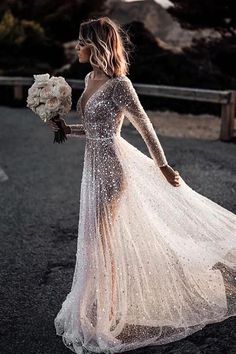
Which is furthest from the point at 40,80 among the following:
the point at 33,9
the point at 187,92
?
the point at 33,9

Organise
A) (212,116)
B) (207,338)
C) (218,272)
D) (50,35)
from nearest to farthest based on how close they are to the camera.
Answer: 1. (207,338)
2. (218,272)
3. (212,116)
4. (50,35)

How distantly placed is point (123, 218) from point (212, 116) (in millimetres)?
9533

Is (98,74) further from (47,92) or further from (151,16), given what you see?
(151,16)

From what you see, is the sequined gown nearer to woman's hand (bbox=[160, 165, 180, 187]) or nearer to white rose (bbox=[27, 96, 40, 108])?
woman's hand (bbox=[160, 165, 180, 187])

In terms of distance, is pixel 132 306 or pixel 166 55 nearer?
pixel 132 306

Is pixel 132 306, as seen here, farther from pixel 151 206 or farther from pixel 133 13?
pixel 133 13

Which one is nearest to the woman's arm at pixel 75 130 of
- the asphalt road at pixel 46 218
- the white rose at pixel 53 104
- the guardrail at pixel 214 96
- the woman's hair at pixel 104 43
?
the white rose at pixel 53 104

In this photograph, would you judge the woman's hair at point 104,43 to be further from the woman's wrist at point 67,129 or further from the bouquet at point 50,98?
the woman's wrist at point 67,129

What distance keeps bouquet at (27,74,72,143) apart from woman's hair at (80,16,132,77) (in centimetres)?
34

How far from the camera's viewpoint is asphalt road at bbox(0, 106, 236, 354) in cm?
353

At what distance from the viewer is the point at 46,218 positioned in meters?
6.16

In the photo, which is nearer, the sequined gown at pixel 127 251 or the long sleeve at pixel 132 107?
the long sleeve at pixel 132 107

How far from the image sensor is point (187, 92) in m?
10.6

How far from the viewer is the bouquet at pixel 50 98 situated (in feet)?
11.3
